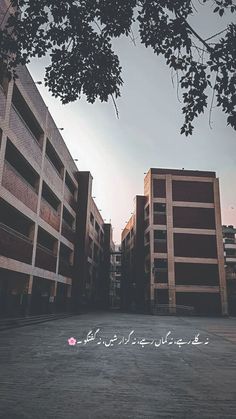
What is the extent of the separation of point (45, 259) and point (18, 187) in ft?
23.9

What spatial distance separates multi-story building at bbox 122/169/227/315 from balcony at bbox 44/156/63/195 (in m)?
17.4

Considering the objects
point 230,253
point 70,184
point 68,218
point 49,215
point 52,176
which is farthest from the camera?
point 230,253

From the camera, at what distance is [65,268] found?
101 ft

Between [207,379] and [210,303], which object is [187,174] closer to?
[210,303]

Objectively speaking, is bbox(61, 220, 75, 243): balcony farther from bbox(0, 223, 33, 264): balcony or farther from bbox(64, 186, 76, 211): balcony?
bbox(0, 223, 33, 264): balcony

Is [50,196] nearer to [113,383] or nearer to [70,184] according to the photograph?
[70,184]

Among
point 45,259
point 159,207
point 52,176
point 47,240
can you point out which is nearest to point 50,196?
point 52,176

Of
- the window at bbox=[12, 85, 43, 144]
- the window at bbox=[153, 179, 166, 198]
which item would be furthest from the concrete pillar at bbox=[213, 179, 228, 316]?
the window at bbox=[12, 85, 43, 144]

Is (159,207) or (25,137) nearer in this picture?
(25,137)

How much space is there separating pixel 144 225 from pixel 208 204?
10520 millimetres

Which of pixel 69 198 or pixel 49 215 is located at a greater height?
pixel 69 198

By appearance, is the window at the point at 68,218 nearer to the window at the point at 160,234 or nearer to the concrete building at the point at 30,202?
the concrete building at the point at 30,202

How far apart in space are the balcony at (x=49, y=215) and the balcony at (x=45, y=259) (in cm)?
209

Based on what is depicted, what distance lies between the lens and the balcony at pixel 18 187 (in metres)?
16.9
